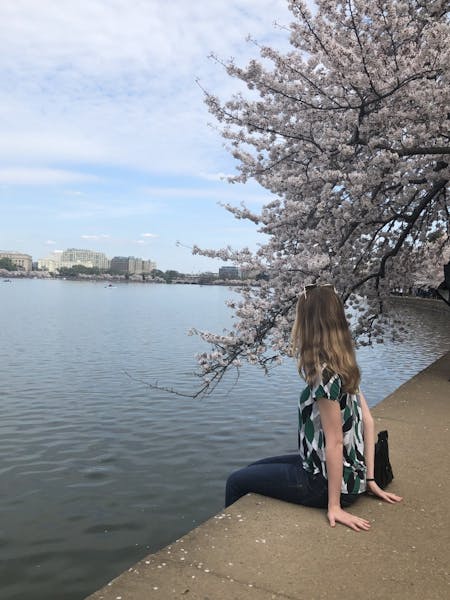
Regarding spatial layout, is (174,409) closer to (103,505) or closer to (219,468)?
(219,468)

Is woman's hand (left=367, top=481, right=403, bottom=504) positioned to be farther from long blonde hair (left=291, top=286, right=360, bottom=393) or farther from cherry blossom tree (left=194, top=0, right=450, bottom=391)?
cherry blossom tree (left=194, top=0, right=450, bottom=391)

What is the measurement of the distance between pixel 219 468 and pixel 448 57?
689cm

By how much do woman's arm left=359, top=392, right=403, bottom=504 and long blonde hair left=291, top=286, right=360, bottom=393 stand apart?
411 millimetres

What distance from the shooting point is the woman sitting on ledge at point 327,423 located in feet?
11.4

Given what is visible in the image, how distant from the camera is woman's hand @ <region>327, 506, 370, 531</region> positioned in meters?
3.62

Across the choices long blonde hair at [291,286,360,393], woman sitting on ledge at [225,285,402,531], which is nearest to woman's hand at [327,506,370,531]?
woman sitting on ledge at [225,285,402,531]

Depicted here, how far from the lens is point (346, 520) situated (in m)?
3.63

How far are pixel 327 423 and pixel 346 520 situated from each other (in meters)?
0.74

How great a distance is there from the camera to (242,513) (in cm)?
388

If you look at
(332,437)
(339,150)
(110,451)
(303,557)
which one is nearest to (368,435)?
(332,437)

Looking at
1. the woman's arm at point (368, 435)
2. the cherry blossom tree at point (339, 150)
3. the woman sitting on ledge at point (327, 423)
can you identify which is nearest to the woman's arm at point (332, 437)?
the woman sitting on ledge at point (327, 423)

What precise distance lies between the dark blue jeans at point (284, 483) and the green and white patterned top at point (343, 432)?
0.33 ft

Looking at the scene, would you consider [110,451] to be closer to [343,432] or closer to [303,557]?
[343,432]

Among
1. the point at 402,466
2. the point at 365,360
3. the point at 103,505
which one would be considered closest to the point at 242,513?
the point at 402,466
